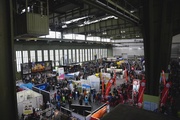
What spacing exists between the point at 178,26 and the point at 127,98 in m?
9.68

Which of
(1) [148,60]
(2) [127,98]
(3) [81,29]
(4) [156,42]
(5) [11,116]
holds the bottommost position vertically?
(2) [127,98]

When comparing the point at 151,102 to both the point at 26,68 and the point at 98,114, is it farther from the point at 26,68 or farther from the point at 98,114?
the point at 26,68

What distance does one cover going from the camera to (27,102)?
10.8 metres

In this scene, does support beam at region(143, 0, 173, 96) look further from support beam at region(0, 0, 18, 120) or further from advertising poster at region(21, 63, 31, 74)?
advertising poster at region(21, 63, 31, 74)

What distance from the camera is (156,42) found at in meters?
8.23

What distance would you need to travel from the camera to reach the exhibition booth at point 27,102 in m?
10.3

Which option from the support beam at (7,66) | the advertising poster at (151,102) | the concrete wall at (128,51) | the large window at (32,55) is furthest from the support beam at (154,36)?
the concrete wall at (128,51)

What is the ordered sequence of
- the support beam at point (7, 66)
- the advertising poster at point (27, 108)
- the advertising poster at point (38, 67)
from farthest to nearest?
the advertising poster at point (38, 67) → the advertising poster at point (27, 108) → the support beam at point (7, 66)

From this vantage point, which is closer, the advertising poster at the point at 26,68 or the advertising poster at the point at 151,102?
the advertising poster at the point at 151,102

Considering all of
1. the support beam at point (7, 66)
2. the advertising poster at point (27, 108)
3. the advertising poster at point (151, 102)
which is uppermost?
the support beam at point (7, 66)

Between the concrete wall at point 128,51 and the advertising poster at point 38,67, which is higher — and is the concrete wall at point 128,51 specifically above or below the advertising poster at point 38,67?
above

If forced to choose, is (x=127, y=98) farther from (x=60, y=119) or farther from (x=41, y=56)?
(x=41, y=56)

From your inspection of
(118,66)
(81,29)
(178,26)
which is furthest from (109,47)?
(178,26)

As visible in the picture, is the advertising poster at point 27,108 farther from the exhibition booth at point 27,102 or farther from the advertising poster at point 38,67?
the advertising poster at point 38,67
